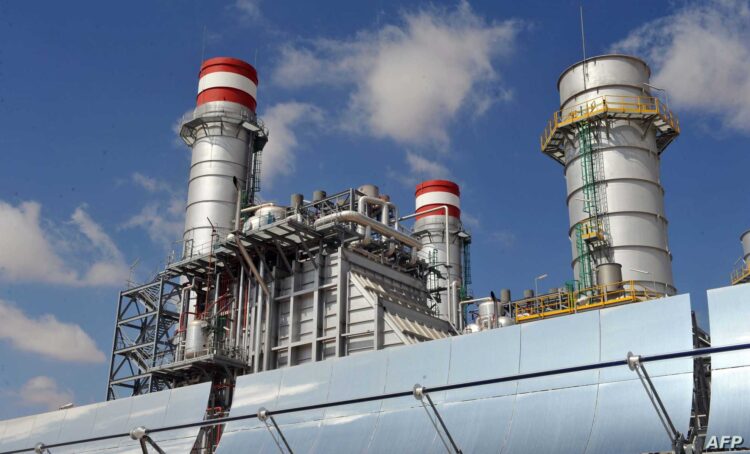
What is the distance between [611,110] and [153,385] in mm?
26731

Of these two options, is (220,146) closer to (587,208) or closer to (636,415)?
(587,208)

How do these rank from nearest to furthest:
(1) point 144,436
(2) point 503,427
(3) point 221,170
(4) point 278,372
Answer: (2) point 503,427
(1) point 144,436
(4) point 278,372
(3) point 221,170

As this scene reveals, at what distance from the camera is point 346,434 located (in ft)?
69.0

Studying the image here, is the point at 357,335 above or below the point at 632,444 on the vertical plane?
above

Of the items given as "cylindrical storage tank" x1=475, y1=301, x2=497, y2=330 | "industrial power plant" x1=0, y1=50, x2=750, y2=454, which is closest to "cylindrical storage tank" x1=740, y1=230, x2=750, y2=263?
"industrial power plant" x1=0, y1=50, x2=750, y2=454

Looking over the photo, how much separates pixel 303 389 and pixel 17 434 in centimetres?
1489

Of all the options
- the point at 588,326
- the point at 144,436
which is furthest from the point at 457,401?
the point at 144,436

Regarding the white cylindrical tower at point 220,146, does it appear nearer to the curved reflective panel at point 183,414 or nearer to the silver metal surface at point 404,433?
the curved reflective panel at point 183,414

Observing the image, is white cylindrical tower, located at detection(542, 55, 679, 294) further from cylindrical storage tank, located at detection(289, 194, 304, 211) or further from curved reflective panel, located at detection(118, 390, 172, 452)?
curved reflective panel, located at detection(118, 390, 172, 452)

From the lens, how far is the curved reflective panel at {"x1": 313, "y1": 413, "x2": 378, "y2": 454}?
20594 millimetres

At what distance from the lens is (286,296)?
3794cm

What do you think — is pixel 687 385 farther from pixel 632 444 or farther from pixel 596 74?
pixel 596 74

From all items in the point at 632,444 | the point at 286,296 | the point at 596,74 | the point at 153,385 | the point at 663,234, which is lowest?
the point at 632,444

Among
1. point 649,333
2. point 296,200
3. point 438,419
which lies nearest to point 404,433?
point 438,419
